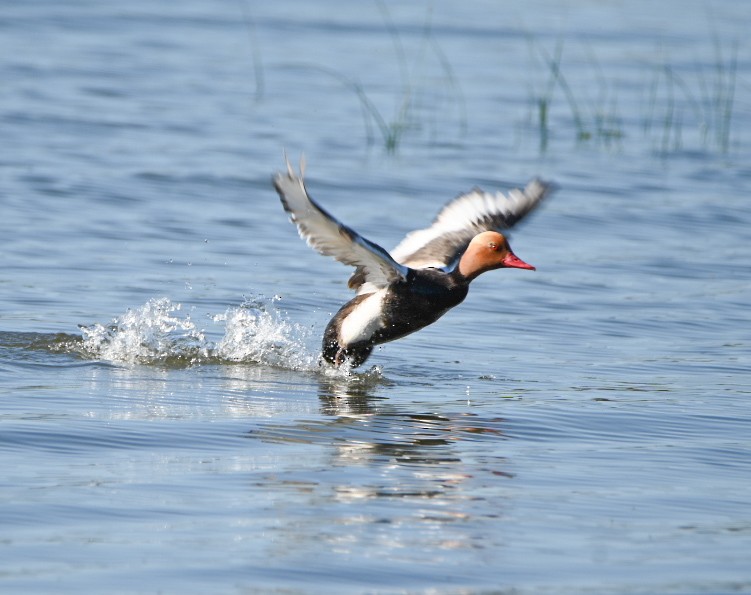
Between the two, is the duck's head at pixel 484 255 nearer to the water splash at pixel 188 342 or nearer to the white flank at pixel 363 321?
the white flank at pixel 363 321

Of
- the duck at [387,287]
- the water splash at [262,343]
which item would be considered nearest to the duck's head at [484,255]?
the duck at [387,287]

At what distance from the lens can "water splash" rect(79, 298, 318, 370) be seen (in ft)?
26.4

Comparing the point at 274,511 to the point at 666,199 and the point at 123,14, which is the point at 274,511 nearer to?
the point at 666,199

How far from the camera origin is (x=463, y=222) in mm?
9062

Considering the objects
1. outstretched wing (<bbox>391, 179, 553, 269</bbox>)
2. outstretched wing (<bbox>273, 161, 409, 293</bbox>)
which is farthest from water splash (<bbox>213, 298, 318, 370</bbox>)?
outstretched wing (<bbox>391, 179, 553, 269</bbox>)

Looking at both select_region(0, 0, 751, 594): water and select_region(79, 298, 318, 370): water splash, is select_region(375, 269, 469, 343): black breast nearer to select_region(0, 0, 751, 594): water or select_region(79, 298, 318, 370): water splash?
select_region(0, 0, 751, 594): water

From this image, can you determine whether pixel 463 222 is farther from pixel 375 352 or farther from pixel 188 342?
pixel 188 342

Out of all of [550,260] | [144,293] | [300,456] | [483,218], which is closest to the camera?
[300,456]

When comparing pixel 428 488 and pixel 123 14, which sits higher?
pixel 123 14

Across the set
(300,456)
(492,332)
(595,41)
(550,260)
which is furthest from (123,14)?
(300,456)

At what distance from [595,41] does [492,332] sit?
14.8 meters

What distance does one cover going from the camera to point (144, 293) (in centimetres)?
959

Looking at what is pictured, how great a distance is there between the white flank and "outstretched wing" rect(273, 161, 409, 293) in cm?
9

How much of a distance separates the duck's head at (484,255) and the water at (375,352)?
618 millimetres
